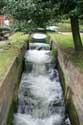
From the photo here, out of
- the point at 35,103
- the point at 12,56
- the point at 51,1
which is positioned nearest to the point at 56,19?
the point at 51,1

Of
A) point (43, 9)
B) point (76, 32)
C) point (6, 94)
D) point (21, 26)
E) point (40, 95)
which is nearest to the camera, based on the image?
point (6, 94)

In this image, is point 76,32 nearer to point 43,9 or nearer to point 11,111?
point 43,9

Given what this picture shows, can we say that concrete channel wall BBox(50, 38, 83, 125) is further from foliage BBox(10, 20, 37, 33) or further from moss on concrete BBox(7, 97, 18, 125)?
foliage BBox(10, 20, 37, 33)

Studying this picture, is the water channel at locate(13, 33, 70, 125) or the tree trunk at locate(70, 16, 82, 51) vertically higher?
the tree trunk at locate(70, 16, 82, 51)

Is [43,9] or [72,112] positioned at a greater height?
[43,9]

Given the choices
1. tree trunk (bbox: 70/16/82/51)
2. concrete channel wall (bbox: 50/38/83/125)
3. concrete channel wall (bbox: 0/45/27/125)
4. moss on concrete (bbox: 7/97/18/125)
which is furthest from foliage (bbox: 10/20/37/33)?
moss on concrete (bbox: 7/97/18/125)

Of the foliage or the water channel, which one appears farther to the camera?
the foliage

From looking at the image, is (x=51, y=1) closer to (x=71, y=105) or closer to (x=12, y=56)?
(x=12, y=56)

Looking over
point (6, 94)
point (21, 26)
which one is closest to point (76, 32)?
point (21, 26)

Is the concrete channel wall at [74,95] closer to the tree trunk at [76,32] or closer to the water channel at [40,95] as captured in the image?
the water channel at [40,95]

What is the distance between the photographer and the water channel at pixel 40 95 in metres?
8.09

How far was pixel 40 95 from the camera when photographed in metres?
9.60

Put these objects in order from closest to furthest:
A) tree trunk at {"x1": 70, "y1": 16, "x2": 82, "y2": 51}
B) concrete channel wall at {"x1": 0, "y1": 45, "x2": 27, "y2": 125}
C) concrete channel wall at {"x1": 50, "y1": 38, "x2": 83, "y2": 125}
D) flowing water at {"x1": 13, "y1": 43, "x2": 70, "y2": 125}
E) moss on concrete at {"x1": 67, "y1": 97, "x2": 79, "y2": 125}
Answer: concrete channel wall at {"x1": 0, "y1": 45, "x2": 27, "y2": 125}, concrete channel wall at {"x1": 50, "y1": 38, "x2": 83, "y2": 125}, moss on concrete at {"x1": 67, "y1": 97, "x2": 79, "y2": 125}, flowing water at {"x1": 13, "y1": 43, "x2": 70, "y2": 125}, tree trunk at {"x1": 70, "y1": 16, "x2": 82, "y2": 51}

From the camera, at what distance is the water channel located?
8086 millimetres
